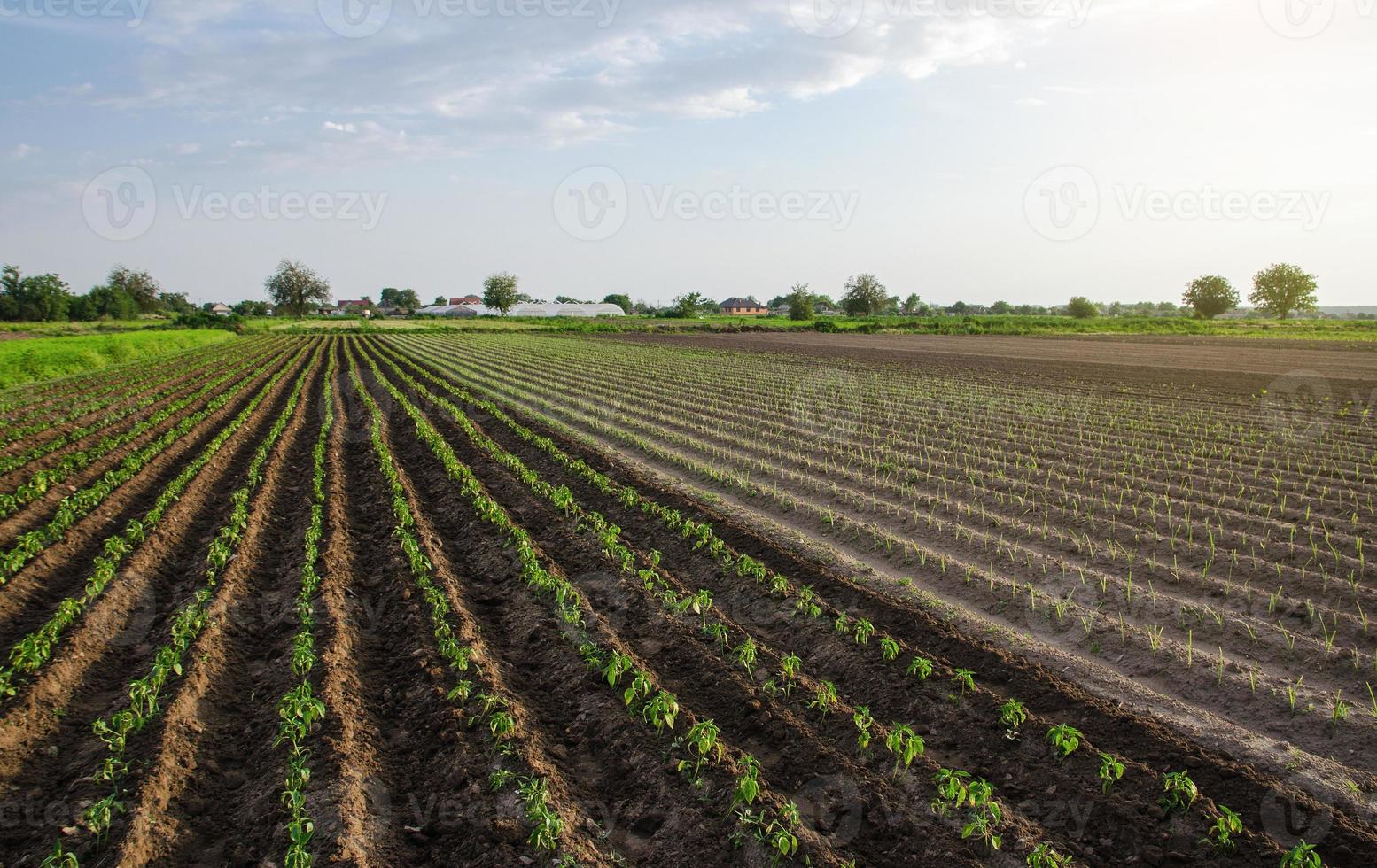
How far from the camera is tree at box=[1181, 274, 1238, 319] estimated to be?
92812mm

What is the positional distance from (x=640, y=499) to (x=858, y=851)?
257 inches

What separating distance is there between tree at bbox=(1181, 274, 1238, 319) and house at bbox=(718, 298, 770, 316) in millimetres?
64595

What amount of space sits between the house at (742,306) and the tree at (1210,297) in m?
64.6

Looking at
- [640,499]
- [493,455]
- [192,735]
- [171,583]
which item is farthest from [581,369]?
[192,735]

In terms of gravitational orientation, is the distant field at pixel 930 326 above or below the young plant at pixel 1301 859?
above

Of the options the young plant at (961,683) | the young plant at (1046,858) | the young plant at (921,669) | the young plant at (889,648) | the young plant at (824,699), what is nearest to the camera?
the young plant at (1046,858)

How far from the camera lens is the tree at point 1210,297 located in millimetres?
92812

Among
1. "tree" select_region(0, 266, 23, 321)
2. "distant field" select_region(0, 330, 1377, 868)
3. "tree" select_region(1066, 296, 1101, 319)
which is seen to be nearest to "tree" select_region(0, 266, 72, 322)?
"tree" select_region(0, 266, 23, 321)

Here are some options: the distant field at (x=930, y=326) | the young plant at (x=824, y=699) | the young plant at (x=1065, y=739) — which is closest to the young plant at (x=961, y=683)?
the young plant at (x=1065, y=739)

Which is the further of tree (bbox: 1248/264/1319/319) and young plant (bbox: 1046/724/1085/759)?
Result: tree (bbox: 1248/264/1319/319)

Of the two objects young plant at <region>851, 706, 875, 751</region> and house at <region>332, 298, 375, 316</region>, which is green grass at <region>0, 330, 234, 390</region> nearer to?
young plant at <region>851, 706, 875, 751</region>

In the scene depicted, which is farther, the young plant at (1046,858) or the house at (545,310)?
the house at (545,310)

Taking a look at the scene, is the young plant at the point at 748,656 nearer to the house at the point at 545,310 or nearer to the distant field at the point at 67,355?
the distant field at the point at 67,355

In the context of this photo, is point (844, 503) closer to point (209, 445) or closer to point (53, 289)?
point (209, 445)
